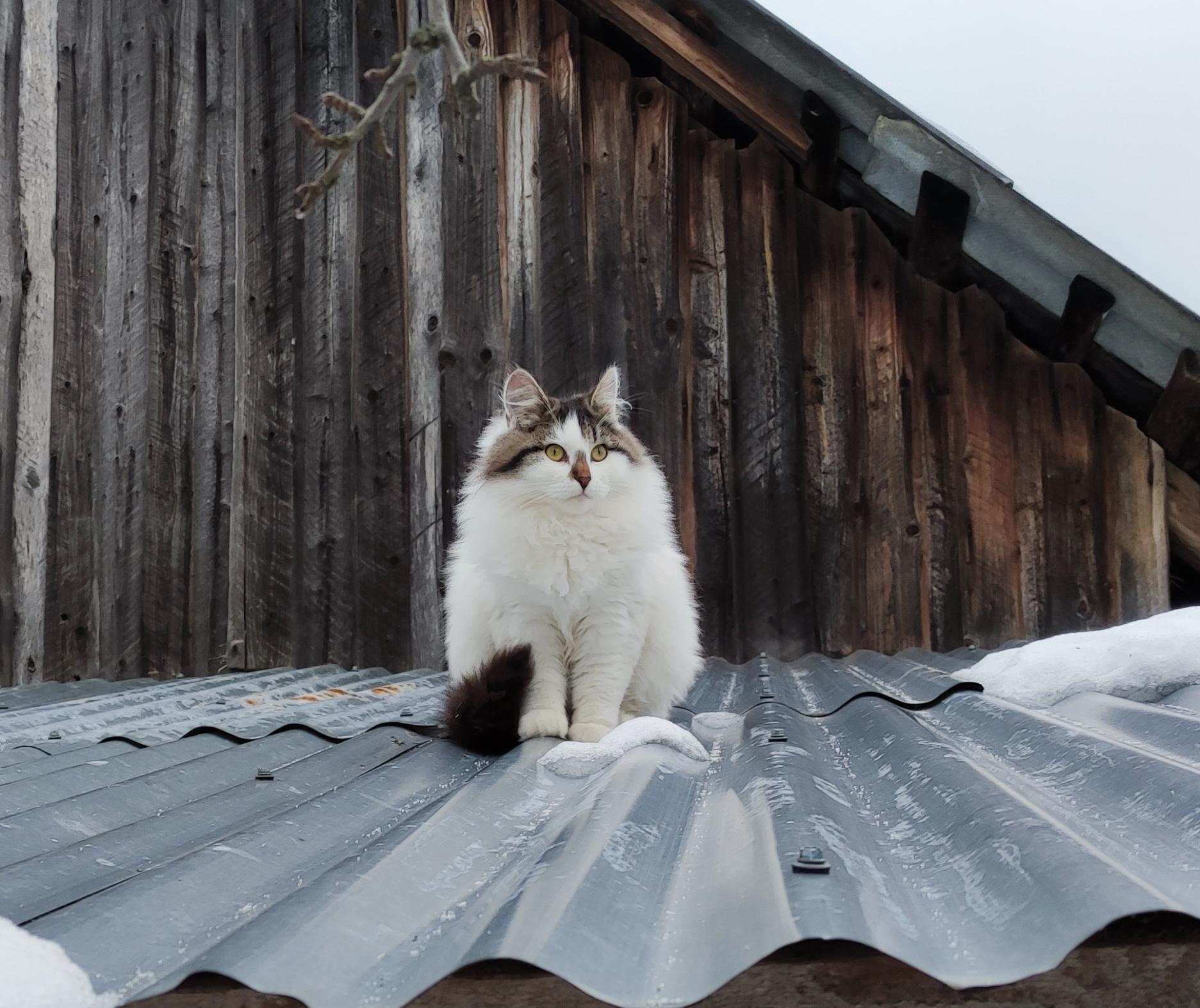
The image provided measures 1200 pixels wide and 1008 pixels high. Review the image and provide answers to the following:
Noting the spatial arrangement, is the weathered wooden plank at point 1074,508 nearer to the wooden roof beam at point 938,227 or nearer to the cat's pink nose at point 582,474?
the wooden roof beam at point 938,227

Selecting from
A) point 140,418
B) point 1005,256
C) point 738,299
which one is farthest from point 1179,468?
point 140,418

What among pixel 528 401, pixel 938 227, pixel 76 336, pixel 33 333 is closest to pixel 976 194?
pixel 938 227

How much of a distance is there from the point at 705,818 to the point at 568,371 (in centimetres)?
293

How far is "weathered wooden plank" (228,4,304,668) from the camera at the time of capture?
Answer: 4.48m

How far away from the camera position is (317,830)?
5.26 feet

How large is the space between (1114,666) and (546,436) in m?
1.50

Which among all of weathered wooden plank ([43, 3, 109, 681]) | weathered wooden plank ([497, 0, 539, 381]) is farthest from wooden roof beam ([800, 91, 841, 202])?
weathered wooden plank ([43, 3, 109, 681])

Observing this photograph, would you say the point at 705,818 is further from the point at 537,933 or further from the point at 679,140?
the point at 679,140

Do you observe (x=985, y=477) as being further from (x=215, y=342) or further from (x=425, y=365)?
(x=215, y=342)

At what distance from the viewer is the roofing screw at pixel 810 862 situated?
3.90 feet

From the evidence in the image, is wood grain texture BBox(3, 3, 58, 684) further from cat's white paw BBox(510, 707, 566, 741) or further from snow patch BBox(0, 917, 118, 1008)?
snow patch BBox(0, 917, 118, 1008)

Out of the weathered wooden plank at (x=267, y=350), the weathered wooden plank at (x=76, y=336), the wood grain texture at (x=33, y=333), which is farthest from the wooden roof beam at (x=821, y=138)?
the wood grain texture at (x=33, y=333)

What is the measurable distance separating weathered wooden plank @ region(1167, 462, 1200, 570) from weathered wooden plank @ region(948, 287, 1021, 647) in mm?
593

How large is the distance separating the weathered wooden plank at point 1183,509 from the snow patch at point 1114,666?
1.55 m
